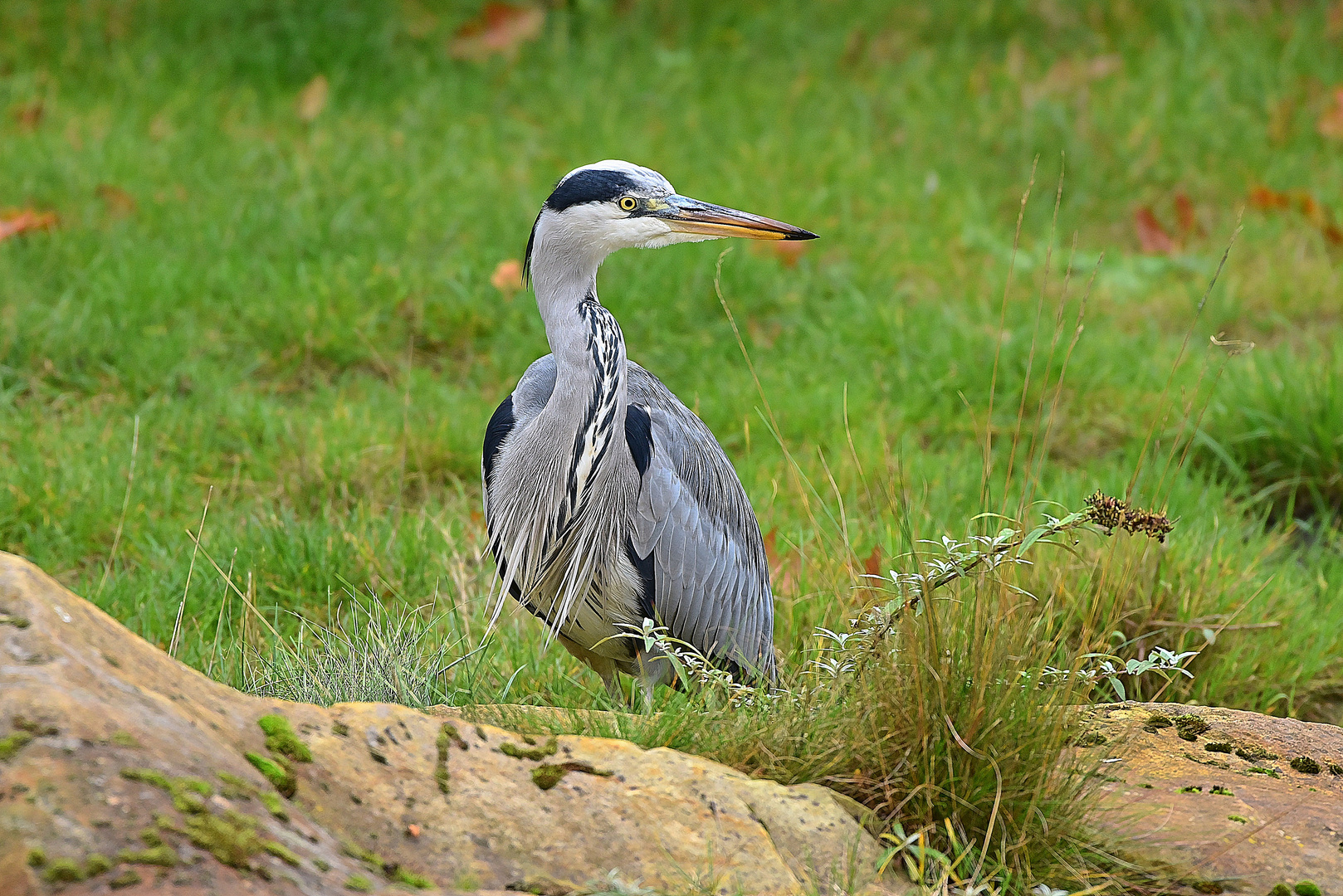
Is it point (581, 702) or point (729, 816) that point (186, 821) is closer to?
point (729, 816)

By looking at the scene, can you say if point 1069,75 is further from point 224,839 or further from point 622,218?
point 224,839

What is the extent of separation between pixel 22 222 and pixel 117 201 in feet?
1.66

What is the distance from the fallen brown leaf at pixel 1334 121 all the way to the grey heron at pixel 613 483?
5.22m

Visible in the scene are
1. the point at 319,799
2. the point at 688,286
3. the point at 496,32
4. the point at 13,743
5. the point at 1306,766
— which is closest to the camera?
the point at 13,743

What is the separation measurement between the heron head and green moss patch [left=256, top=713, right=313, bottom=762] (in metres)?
1.74

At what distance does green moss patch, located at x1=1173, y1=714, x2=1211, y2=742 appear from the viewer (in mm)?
3102

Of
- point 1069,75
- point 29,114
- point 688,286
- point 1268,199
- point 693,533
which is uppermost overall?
point 1069,75

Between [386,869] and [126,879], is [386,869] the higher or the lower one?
the lower one

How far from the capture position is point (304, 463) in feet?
16.4

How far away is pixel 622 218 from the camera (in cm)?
361

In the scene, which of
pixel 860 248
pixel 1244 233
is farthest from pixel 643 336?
pixel 1244 233

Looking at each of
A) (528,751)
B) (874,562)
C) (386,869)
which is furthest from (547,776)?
(874,562)

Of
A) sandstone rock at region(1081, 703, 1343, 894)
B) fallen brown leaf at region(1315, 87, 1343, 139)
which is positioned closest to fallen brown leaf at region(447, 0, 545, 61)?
fallen brown leaf at region(1315, 87, 1343, 139)

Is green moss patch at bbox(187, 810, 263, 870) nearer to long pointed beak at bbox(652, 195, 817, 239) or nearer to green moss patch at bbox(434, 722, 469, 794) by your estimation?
green moss patch at bbox(434, 722, 469, 794)
